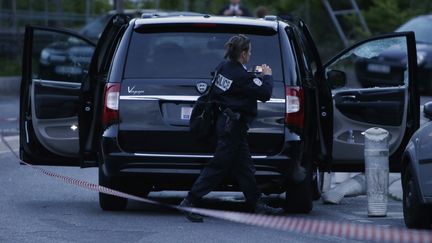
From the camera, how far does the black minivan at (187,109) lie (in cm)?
1092

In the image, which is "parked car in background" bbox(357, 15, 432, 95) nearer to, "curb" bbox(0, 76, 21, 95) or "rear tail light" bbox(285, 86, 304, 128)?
"curb" bbox(0, 76, 21, 95)

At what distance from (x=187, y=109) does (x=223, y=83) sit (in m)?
0.41

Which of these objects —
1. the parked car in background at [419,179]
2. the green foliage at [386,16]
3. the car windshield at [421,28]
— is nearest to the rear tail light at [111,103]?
the parked car in background at [419,179]

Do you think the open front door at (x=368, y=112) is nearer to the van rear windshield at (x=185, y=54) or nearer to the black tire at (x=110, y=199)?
the van rear windshield at (x=185, y=54)

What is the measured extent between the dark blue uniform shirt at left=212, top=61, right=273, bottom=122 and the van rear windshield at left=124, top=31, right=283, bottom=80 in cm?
38

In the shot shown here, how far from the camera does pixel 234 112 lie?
1067 cm

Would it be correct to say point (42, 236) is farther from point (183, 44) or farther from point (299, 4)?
point (299, 4)

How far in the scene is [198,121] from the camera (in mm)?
10594

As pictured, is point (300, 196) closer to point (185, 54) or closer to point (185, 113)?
point (185, 113)

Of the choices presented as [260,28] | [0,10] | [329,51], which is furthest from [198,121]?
[329,51]

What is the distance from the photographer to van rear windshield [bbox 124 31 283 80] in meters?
11.1

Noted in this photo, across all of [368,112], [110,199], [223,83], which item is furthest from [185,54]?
[368,112]

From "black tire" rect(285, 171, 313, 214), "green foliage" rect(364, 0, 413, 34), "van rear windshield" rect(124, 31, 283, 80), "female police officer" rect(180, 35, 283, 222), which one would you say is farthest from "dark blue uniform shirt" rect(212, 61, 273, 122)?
"green foliage" rect(364, 0, 413, 34)

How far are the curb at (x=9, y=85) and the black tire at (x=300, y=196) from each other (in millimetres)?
18749
